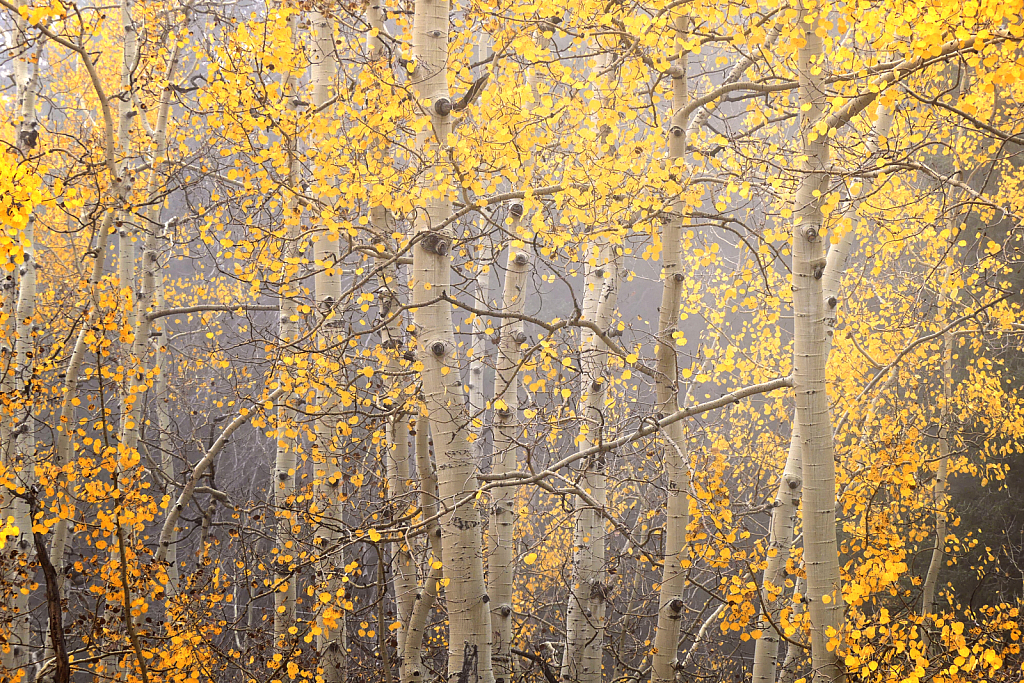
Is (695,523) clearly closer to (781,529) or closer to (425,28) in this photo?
(781,529)

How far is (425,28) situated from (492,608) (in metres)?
3.84

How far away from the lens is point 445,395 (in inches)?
154

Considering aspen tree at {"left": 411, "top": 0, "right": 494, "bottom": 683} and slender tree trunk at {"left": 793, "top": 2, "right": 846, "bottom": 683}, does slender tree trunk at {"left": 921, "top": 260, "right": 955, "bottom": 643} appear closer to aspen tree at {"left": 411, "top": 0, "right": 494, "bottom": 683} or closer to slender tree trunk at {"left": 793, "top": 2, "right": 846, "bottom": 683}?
slender tree trunk at {"left": 793, "top": 2, "right": 846, "bottom": 683}

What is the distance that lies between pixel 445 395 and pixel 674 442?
143cm

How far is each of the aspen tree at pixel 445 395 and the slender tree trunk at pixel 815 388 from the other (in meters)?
1.89

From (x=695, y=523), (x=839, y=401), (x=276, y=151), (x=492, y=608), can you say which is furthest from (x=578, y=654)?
(x=839, y=401)

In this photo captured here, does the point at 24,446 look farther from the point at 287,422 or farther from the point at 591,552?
the point at 591,552

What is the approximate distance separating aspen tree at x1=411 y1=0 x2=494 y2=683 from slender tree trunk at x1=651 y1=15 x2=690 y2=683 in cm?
122

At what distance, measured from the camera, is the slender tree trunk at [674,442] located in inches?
172

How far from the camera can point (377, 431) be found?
4.84 metres

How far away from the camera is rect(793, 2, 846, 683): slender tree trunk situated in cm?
401

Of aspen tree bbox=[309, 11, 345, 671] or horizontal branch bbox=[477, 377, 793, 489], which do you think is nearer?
horizontal branch bbox=[477, 377, 793, 489]

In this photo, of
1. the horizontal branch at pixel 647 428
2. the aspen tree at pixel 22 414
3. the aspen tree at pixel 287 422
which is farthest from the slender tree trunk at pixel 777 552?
the aspen tree at pixel 22 414

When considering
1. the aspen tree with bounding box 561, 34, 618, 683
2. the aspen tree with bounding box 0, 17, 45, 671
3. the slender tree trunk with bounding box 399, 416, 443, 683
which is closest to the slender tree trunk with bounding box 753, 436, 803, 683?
the aspen tree with bounding box 561, 34, 618, 683
